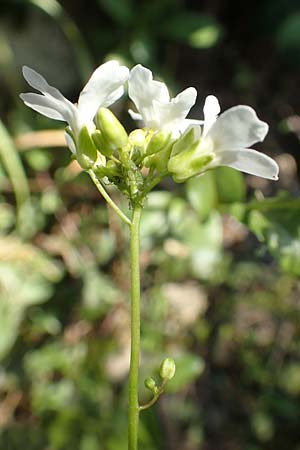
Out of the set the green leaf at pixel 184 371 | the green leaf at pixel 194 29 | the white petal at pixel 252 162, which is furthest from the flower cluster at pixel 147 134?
the green leaf at pixel 194 29

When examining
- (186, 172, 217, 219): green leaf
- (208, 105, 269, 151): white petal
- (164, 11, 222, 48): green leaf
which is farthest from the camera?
(164, 11, 222, 48): green leaf

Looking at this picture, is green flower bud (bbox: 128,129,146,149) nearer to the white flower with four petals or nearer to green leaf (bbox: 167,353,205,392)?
the white flower with four petals

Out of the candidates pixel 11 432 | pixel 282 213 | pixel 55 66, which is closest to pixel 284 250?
pixel 282 213

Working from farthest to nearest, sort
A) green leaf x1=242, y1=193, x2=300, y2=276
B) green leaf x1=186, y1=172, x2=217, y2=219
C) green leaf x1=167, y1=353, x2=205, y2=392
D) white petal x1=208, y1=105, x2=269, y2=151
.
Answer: green leaf x1=167, y1=353, x2=205, y2=392, green leaf x1=186, y1=172, x2=217, y2=219, green leaf x1=242, y1=193, x2=300, y2=276, white petal x1=208, y1=105, x2=269, y2=151

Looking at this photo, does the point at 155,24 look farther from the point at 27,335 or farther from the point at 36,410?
the point at 36,410

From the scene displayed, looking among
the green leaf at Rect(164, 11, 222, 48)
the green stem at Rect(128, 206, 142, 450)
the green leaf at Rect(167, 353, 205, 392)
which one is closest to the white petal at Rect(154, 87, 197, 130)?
the green stem at Rect(128, 206, 142, 450)
